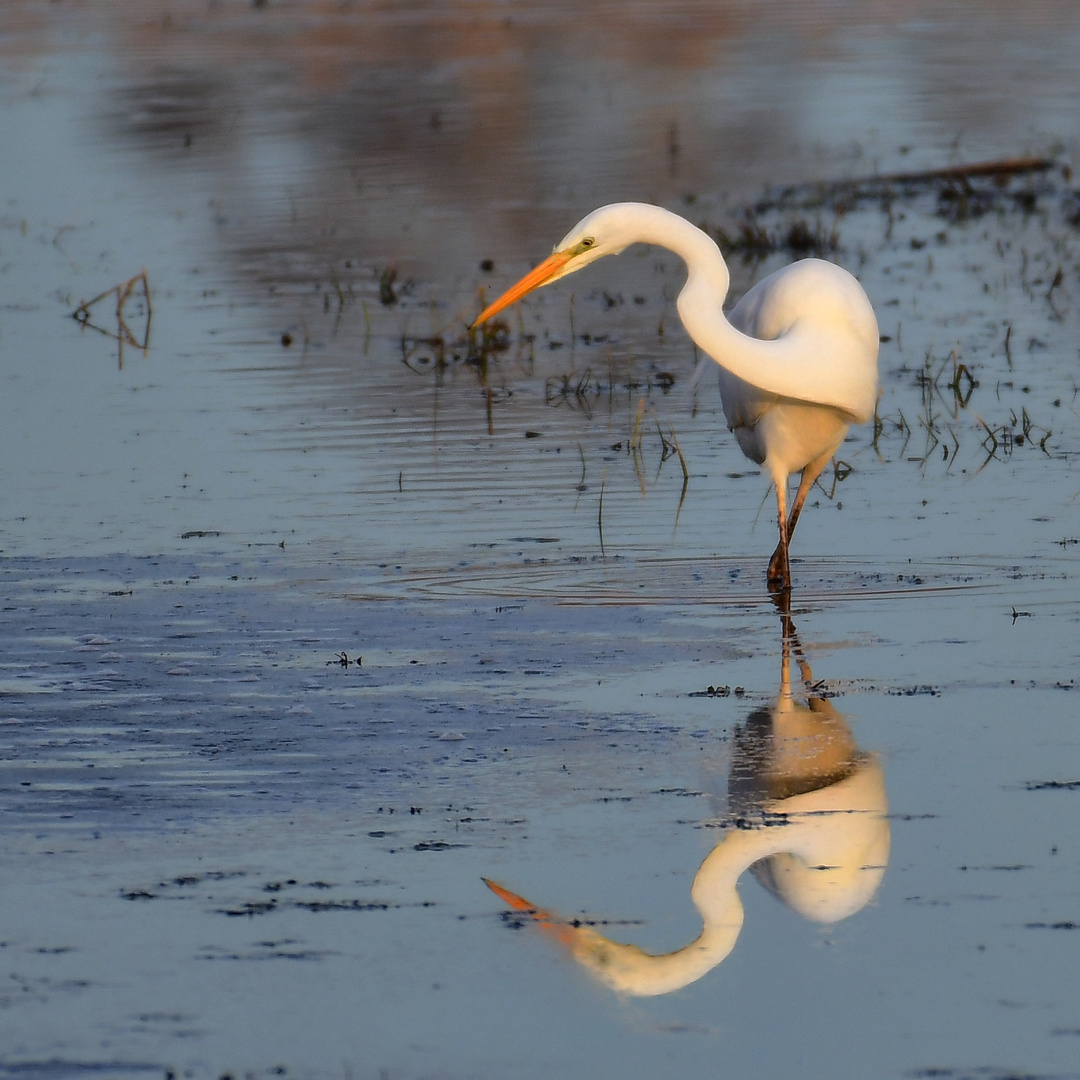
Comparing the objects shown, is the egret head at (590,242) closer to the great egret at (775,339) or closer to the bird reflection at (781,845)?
the great egret at (775,339)

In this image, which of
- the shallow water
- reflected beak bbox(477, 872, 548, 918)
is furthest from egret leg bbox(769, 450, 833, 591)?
reflected beak bbox(477, 872, 548, 918)

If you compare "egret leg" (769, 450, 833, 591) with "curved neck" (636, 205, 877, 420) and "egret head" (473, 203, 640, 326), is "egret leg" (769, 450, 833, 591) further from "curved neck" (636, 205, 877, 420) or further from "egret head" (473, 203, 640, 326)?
"egret head" (473, 203, 640, 326)

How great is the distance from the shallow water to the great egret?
410mm

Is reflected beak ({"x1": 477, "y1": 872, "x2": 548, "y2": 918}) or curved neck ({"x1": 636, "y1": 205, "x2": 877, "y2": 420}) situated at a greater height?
curved neck ({"x1": 636, "y1": 205, "x2": 877, "y2": 420})

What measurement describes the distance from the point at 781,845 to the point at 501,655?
2.08 meters

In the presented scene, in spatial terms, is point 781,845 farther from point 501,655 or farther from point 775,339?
point 775,339

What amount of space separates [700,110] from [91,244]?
10.6 meters

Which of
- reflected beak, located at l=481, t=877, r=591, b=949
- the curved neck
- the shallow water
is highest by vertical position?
the curved neck

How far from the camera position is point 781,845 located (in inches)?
193

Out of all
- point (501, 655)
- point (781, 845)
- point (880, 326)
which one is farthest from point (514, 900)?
point (880, 326)

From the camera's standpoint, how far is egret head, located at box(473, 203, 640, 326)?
7.10 metres

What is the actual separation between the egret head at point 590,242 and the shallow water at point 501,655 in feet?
4.00

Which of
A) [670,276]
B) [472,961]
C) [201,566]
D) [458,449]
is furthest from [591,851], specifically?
[670,276]

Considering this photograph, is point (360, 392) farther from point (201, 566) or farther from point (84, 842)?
point (84, 842)
